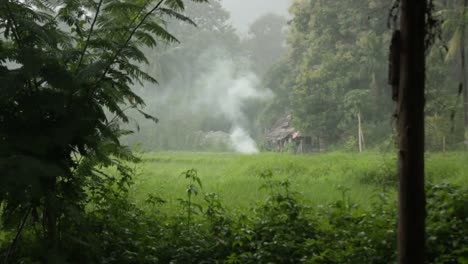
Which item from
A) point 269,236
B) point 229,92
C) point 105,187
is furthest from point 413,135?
point 229,92

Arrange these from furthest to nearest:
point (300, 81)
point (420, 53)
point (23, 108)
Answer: point (300, 81) < point (23, 108) < point (420, 53)

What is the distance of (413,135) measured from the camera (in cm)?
235

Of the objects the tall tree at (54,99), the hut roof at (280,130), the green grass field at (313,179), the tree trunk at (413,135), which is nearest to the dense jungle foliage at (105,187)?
Result: the tall tree at (54,99)

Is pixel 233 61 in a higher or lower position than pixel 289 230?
higher

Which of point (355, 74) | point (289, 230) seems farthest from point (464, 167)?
point (355, 74)

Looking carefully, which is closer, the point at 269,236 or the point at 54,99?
the point at 54,99

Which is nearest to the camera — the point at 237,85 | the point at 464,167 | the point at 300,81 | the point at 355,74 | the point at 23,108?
the point at 23,108

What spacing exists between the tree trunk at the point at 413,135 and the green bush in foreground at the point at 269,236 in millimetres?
810

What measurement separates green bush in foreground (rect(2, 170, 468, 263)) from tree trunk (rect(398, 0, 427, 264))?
0.81 metres

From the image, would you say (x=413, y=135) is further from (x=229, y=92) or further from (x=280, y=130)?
(x=229, y=92)

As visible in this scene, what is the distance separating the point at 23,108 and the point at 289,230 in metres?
2.60

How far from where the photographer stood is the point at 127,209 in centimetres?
512

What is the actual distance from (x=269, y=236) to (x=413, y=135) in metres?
2.30

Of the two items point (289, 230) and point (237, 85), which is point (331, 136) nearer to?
point (237, 85)
